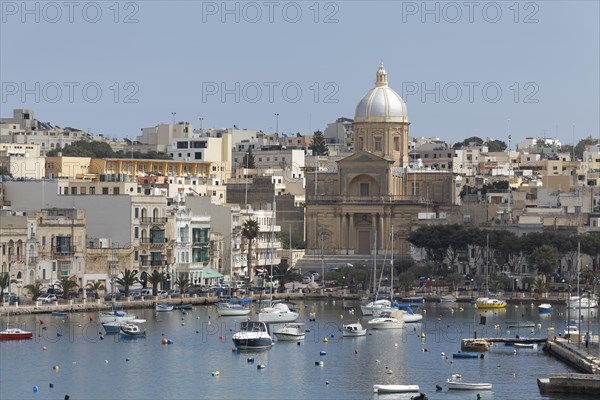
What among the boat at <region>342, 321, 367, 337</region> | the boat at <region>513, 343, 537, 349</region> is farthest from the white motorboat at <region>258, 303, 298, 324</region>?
the boat at <region>513, 343, 537, 349</region>

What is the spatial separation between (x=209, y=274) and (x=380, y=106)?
3056 centimetres

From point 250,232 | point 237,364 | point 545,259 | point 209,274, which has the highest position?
point 250,232

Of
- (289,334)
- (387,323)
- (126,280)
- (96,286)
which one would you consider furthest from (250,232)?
(289,334)

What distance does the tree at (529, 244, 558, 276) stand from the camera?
114438 mm

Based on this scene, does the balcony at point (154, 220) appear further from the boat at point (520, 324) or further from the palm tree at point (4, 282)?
the boat at point (520, 324)

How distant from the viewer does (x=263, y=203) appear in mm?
137750

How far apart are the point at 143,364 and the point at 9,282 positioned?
21.7m

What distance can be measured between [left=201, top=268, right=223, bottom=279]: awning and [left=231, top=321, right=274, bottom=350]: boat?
108 ft

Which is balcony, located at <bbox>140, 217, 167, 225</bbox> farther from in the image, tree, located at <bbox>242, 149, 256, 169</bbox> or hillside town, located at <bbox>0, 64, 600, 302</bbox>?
tree, located at <bbox>242, 149, 256, 169</bbox>

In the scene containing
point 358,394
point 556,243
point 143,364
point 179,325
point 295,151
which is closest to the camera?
point 358,394

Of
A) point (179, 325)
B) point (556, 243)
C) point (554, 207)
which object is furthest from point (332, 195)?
point (179, 325)

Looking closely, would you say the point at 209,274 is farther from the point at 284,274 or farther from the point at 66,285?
the point at 66,285

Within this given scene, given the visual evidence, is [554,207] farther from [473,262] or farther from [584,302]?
[584,302]

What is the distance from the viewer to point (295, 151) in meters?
163
